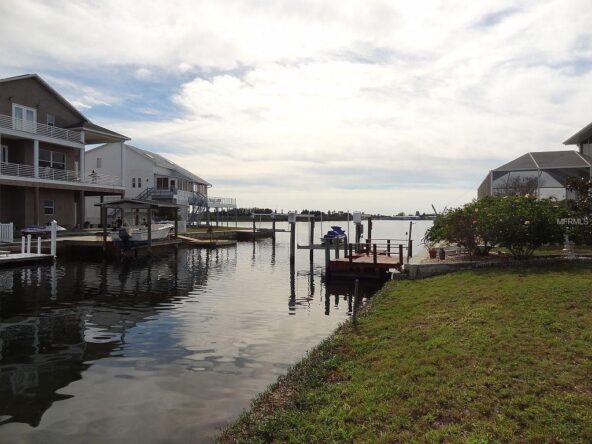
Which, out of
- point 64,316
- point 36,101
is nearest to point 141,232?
point 36,101

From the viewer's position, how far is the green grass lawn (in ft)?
17.2

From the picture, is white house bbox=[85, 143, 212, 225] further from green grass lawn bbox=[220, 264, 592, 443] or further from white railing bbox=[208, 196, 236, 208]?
green grass lawn bbox=[220, 264, 592, 443]

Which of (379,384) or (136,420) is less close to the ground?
(379,384)

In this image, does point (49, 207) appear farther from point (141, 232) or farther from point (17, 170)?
point (141, 232)

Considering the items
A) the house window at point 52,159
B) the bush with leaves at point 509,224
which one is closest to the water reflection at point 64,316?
the bush with leaves at point 509,224

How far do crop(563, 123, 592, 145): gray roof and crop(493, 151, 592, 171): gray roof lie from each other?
1.50 m

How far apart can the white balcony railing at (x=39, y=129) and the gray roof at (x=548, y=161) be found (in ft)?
118

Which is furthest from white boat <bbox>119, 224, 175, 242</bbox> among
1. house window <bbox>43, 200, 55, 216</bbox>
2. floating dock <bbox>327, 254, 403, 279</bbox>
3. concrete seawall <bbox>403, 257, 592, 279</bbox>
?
concrete seawall <bbox>403, 257, 592, 279</bbox>

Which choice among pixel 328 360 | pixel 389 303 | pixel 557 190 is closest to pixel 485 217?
pixel 389 303

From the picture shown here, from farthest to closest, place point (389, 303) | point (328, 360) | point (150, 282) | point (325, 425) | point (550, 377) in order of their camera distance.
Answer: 1. point (150, 282)
2. point (389, 303)
3. point (328, 360)
4. point (550, 377)
5. point (325, 425)

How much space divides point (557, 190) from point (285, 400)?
3388 centimetres

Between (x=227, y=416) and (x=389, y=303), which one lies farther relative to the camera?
(x=389, y=303)

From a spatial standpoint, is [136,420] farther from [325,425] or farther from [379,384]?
[379,384]

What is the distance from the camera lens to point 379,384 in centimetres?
659
